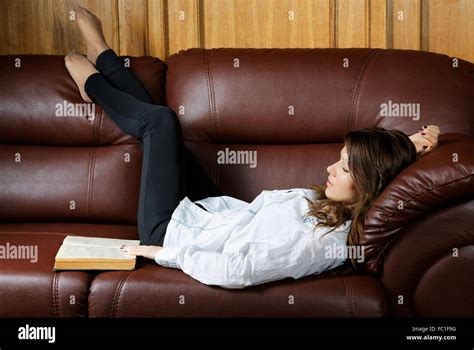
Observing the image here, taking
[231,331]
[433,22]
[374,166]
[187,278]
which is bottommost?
[231,331]

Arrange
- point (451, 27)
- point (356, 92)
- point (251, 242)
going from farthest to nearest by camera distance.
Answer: point (451, 27) < point (356, 92) < point (251, 242)

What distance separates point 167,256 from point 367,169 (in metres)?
0.59

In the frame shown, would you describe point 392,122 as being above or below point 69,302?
above

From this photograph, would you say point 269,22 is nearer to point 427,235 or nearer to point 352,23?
point 352,23

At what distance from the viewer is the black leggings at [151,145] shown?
7.20 ft

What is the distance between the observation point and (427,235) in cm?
178

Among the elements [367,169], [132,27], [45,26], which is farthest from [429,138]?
[45,26]

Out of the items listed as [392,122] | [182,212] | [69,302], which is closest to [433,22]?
[392,122]

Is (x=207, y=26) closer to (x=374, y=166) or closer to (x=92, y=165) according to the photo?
(x=92, y=165)

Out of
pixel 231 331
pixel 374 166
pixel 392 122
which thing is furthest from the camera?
pixel 392 122

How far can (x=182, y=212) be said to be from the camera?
2.16 metres

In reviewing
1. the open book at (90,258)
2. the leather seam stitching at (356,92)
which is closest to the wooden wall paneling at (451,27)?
the leather seam stitching at (356,92)

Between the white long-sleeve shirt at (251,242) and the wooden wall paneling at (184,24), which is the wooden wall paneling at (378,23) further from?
the white long-sleeve shirt at (251,242)

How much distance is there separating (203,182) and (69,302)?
71 cm
